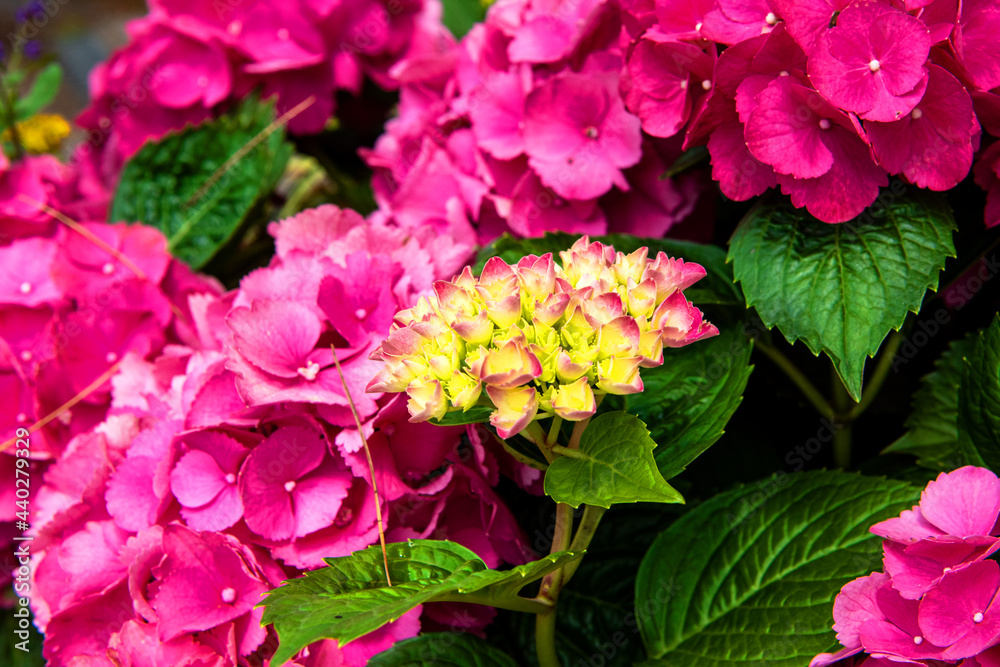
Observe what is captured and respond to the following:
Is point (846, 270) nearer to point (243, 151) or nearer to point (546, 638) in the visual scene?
point (546, 638)

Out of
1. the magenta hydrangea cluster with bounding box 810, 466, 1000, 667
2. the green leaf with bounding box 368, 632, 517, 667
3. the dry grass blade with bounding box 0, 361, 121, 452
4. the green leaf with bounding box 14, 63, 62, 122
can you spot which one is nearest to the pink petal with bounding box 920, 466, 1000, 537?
the magenta hydrangea cluster with bounding box 810, 466, 1000, 667

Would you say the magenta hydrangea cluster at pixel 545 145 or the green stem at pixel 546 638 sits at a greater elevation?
the magenta hydrangea cluster at pixel 545 145

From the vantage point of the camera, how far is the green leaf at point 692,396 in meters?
0.57

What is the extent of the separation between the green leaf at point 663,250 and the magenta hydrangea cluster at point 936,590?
0.76ft

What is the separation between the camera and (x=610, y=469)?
48cm

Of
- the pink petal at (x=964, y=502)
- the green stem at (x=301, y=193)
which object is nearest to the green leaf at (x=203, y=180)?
the green stem at (x=301, y=193)

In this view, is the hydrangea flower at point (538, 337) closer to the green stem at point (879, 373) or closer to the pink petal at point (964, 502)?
the pink petal at point (964, 502)

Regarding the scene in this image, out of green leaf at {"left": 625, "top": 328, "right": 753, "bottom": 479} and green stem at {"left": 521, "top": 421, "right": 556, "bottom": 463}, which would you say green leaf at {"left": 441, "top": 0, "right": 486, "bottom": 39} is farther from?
green stem at {"left": 521, "top": 421, "right": 556, "bottom": 463}

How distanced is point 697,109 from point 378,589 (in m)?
0.43

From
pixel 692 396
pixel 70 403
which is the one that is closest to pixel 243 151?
pixel 70 403

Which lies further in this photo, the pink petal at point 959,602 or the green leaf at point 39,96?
the green leaf at point 39,96

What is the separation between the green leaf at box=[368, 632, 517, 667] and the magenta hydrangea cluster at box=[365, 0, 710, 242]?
381 mm

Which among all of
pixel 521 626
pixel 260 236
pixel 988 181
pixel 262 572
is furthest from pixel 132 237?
pixel 988 181

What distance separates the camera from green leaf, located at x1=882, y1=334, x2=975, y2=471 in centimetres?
72
